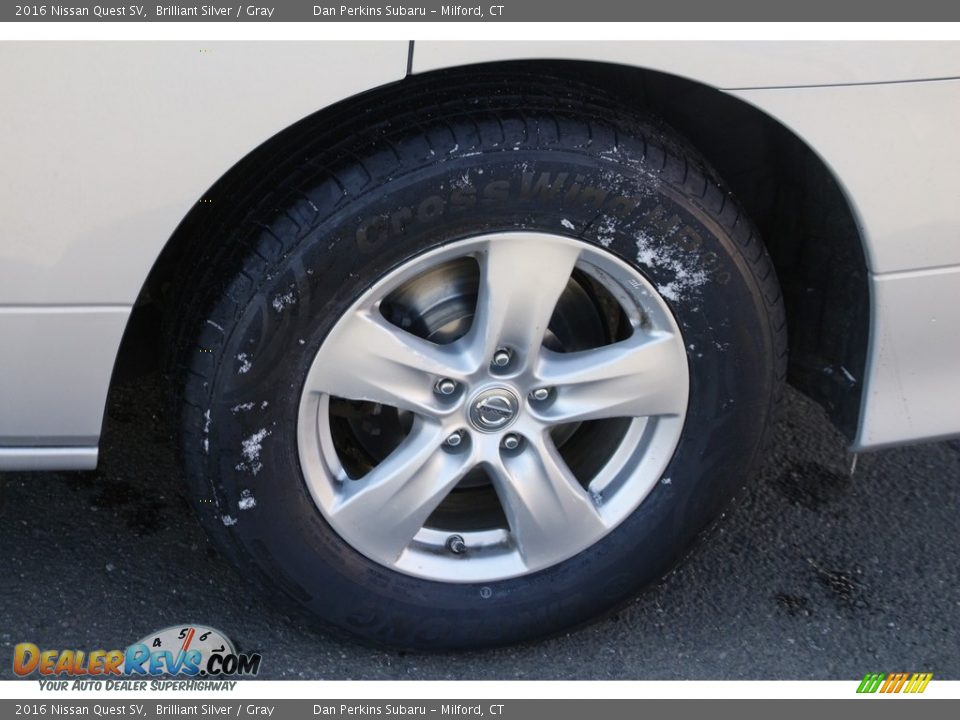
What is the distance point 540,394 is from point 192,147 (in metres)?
0.77

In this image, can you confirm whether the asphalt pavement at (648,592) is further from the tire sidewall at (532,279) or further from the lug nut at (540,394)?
the lug nut at (540,394)

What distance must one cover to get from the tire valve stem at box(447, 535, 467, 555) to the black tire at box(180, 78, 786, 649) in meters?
0.07

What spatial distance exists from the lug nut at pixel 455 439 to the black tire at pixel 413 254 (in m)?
0.27

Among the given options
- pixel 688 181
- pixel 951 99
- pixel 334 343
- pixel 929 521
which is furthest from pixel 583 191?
pixel 929 521

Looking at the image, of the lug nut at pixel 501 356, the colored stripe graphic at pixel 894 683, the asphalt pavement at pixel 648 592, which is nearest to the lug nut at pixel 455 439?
the lug nut at pixel 501 356

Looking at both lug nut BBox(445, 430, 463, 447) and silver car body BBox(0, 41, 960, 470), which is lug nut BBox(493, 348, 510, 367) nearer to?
lug nut BBox(445, 430, 463, 447)

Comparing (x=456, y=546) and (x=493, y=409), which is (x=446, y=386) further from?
(x=456, y=546)

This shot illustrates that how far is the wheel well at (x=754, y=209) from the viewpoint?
1.94 metres

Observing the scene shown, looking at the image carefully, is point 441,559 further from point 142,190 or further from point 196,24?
point 196,24

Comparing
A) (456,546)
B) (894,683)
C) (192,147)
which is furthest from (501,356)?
(894,683)

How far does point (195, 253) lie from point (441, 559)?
0.74 m

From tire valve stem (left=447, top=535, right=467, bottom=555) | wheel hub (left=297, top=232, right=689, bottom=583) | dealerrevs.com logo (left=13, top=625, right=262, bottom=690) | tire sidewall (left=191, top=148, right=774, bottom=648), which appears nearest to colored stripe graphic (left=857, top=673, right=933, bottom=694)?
tire sidewall (left=191, top=148, right=774, bottom=648)

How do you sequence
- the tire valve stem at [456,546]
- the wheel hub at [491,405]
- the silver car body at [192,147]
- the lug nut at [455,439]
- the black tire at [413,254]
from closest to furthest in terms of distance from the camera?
the silver car body at [192,147] → the black tire at [413,254] → the wheel hub at [491,405] → the lug nut at [455,439] → the tire valve stem at [456,546]

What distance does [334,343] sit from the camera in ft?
6.39
